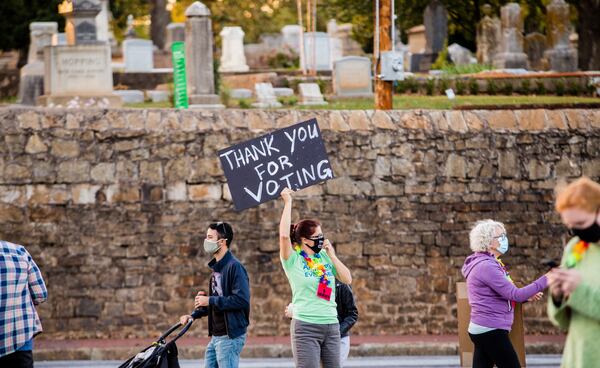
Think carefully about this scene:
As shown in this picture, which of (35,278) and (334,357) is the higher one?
(35,278)

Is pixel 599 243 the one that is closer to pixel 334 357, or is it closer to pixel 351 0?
pixel 334 357

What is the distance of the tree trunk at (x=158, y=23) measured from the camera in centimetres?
4553

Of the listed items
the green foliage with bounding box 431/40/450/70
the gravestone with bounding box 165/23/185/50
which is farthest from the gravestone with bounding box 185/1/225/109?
the gravestone with bounding box 165/23/185/50

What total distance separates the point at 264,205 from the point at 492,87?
35.9 feet

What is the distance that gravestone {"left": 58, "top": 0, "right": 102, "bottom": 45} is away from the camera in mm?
24844

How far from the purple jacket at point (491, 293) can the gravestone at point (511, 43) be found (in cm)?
2347

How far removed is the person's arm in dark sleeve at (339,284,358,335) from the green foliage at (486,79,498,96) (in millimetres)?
16282

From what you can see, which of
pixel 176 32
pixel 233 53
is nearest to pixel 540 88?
pixel 233 53

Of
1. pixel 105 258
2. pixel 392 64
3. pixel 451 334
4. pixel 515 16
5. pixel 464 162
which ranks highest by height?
pixel 515 16

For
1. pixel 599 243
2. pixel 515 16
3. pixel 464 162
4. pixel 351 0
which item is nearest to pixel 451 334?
pixel 464 162

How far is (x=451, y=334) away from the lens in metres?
16.1

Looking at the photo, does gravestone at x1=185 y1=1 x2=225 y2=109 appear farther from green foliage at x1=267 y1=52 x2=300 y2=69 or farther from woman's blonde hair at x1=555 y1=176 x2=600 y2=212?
Result: woman's blonde hair at x1=555 y1=176 x2=600 y2=212

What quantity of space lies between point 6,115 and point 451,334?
620cm

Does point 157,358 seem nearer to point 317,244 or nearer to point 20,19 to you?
point 317,244
